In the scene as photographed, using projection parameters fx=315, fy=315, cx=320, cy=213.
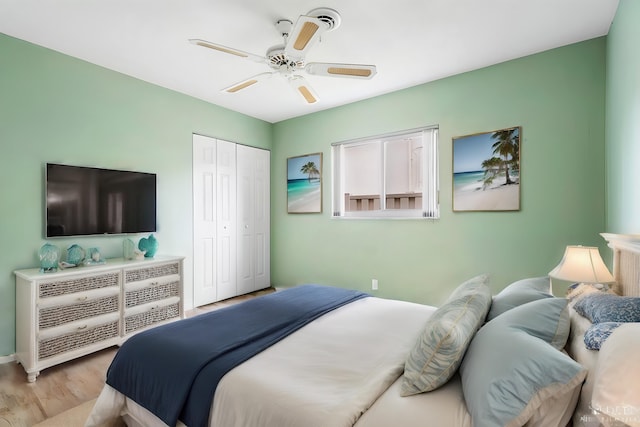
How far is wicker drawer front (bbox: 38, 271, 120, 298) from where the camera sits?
2438mm

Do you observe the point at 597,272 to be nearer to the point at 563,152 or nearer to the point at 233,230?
the point at 563,152

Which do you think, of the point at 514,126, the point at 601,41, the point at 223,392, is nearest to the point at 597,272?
the point at 514,126

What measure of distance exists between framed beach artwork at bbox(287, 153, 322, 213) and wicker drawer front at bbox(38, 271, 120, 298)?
97.1 inches

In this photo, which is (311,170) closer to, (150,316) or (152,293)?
(152,293)

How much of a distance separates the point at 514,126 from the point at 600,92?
641 mm

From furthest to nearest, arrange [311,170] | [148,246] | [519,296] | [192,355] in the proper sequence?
[311,170]
[148,246]
[519,296]
[192,355]

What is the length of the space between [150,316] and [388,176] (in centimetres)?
306

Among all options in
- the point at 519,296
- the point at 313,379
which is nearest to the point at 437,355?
the point at 313,379

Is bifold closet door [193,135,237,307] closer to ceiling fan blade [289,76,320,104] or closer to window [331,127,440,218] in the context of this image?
window [331,127,440,218]

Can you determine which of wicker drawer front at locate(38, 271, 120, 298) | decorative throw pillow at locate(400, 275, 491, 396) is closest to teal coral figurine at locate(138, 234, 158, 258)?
wicker drawer front at locate(38, 271, 120, 298)

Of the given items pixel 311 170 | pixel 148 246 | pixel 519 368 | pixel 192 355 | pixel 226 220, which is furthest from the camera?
pixel 311 170

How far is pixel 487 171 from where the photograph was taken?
313cm

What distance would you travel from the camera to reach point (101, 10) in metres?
2.27

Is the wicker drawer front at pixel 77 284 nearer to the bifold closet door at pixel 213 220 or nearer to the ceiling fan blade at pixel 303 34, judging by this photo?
the bifold closet door at pixel 213 220
